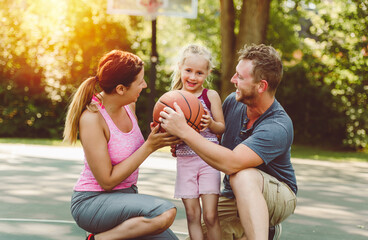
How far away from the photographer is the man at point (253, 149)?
322cm

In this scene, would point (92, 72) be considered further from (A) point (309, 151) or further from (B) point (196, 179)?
(B) point (196, 179)

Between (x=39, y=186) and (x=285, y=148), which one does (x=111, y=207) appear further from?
(x=39, y=186)

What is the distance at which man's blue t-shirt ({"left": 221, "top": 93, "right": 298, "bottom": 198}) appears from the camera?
3.34 metres

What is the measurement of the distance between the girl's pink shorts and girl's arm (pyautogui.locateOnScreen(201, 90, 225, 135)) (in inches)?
10.8

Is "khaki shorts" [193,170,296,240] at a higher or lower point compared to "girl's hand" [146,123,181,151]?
lower

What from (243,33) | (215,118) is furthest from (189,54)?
(243,33)

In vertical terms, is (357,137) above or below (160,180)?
below

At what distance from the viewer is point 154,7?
463 inches

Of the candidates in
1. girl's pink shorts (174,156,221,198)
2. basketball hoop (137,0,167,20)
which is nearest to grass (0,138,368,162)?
basketball hoop (137,0,167,20)

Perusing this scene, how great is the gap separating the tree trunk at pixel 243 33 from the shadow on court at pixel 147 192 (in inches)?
94.9

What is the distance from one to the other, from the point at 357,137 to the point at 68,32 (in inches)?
358

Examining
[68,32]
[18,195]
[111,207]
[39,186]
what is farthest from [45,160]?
[68,32]

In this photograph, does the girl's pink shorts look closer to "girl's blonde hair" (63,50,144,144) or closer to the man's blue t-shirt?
the man's blue t-shirt

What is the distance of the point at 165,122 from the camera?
10.6ft
